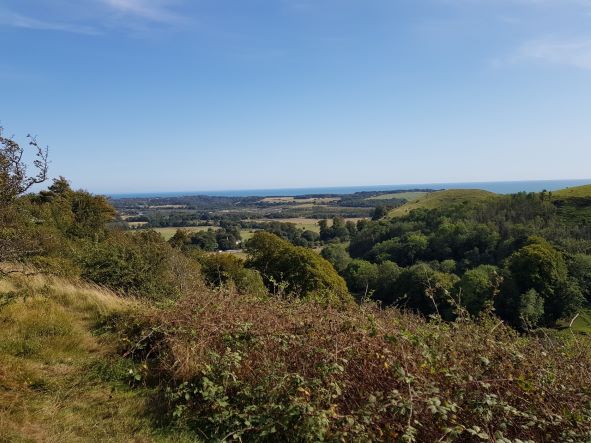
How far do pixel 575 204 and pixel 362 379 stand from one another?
107 m

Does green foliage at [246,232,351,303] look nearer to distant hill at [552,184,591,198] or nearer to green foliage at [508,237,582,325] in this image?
green foliage at [508,237,582,325]

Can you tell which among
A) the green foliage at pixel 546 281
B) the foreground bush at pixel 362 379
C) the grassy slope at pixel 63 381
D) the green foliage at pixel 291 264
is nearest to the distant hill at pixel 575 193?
the green foliage at pixel 546 281

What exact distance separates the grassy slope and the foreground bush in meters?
0.50

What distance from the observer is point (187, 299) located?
25.2 feet

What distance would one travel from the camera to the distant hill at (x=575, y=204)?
86750 mm

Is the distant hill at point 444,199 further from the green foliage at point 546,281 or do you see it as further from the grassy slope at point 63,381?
the grassy slope at point 63,381

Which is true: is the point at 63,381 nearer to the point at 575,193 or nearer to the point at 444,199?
the point at 575,193

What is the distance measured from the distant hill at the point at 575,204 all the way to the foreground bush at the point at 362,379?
9455 centimetres

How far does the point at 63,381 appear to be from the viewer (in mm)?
6125

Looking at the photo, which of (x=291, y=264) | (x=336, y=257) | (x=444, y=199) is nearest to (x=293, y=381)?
(x=291, y=264)

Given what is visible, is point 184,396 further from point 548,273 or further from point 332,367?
point 548,273

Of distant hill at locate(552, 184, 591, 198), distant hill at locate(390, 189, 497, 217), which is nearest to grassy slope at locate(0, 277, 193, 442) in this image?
distant hill at locate(552, 184, 591, 198)

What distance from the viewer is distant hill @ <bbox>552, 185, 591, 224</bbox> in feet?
285

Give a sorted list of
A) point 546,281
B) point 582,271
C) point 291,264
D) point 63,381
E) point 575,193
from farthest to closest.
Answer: point 575,193
point 582,271
point 546,281
point 291,264
point 63,381
